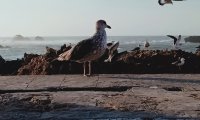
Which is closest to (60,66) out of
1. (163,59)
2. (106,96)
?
(163,59)

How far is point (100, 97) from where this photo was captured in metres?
7.03

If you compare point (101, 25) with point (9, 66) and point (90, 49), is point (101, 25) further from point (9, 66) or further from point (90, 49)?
point (9, 66)

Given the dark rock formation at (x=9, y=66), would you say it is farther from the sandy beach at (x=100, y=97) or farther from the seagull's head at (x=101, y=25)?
the sandy beach at (x=100, y=97)

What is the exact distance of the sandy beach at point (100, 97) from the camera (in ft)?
19.1

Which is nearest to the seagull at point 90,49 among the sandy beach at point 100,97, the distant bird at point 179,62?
the sandy beach at point 100,97

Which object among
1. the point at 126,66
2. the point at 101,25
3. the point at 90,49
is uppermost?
the point at 101,25

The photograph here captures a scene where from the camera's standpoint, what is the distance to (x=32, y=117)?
572cm

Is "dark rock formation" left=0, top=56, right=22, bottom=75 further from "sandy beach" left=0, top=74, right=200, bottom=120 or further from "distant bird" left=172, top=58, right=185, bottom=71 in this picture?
"distant bird" left=172, top=58, right=185, bottom=71

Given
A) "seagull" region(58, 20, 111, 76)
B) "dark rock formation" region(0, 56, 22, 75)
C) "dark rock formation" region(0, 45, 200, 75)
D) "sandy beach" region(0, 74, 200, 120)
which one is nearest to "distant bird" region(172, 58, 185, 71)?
"dark rock formation" region(0, 45, 200, 75)

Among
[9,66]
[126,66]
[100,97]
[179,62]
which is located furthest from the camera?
[9,66]

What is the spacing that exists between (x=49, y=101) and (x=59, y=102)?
20cm

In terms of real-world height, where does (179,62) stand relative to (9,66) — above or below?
above

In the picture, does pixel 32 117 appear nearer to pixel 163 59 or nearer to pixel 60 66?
pixel 60 66

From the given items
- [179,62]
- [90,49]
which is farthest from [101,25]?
[179,62]
